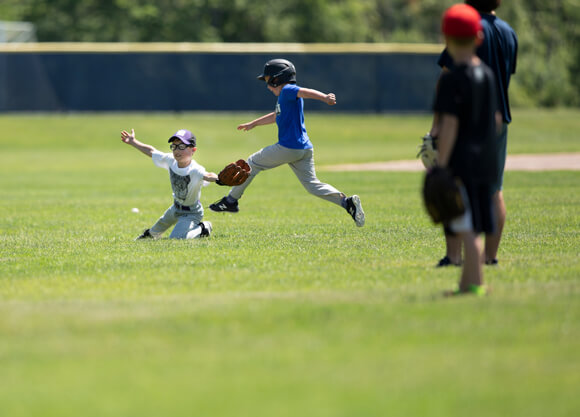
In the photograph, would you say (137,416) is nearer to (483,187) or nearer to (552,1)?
(483,187)

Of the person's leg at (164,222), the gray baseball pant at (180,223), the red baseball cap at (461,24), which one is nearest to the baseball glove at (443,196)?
the red baseball cap at (461,24)

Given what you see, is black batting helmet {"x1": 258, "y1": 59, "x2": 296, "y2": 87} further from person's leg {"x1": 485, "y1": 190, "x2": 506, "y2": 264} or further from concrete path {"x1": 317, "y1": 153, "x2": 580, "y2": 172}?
concrete path {"x1": 317, "y1": 153, "x2": 580, "y2": 172}

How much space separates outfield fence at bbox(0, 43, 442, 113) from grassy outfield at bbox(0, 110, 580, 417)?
84.1 feet

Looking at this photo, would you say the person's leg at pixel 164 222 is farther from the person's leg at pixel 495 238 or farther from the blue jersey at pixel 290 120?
the person's leg at pixel 495 238

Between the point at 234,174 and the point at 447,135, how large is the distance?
3960 millimetres

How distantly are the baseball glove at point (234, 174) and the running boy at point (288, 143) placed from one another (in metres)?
0.30

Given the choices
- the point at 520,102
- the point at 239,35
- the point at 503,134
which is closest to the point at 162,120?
the point at 239,35

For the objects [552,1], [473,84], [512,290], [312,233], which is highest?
[473,84]

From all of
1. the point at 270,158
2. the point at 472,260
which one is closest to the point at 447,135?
the point at 472,260

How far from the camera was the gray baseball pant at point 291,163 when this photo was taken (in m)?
9.71

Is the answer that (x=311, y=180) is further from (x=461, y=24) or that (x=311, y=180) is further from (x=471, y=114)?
(x=461, y=24)

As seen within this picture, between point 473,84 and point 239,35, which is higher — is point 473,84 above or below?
above

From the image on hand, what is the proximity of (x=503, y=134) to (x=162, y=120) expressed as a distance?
30.2m

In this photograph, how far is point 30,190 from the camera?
17.3 meters
